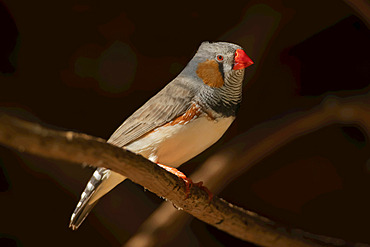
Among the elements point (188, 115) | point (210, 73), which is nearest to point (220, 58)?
point (210, 73)

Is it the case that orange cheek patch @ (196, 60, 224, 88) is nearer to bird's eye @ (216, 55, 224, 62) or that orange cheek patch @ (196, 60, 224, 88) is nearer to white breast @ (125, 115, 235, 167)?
bird's eye @ (216, 55, 224, 62)

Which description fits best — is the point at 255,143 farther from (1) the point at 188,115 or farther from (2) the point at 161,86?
(1) the point at 188,115

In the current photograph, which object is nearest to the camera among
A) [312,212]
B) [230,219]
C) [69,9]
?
[230,219]

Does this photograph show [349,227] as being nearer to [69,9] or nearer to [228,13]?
[228,13]

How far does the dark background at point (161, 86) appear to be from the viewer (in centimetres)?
225

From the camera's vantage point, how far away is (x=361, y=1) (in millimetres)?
2107

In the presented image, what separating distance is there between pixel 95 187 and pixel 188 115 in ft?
1.27

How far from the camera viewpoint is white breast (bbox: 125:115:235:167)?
150 centimetres

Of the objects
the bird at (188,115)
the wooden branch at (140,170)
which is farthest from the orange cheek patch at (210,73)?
the wooden branch at (140,170)

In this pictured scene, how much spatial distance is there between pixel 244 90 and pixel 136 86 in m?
0.56

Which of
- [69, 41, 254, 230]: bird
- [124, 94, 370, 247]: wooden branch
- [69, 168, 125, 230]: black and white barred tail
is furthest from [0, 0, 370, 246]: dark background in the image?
[69, 41, 254, 230]: bird

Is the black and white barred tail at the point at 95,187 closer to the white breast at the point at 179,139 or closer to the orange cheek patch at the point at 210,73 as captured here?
the white breast at the point at 179,139

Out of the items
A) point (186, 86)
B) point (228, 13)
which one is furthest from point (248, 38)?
point (186, 86)

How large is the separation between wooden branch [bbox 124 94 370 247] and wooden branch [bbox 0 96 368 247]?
0.54m
